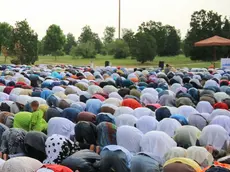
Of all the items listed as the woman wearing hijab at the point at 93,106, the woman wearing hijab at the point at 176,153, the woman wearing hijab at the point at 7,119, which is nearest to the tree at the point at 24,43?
the woman wearing hijab at the point at 93,106

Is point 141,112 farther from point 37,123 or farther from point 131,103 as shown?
Result: point 37,123

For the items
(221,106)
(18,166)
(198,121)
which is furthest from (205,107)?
(18,166)

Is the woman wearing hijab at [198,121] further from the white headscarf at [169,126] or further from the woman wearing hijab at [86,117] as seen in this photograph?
the woman wearing hijab at [86,117]

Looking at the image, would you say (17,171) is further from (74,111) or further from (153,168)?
(74,111)

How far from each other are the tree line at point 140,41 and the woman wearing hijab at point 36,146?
25.6m

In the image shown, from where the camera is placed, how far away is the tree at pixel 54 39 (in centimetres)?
4678

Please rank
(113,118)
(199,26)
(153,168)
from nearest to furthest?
(153,168) < (113,118) < (199,26)

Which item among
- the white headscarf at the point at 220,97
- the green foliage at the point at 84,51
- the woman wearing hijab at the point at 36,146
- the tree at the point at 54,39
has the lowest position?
the woman wearing hijab at the point at 36,146

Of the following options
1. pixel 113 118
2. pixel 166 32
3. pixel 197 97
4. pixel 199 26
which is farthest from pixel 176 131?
pixel 166 32

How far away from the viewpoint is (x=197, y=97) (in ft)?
39.8

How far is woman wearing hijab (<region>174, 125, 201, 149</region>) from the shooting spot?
6.86 meters

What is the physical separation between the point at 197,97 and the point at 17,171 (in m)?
8.19

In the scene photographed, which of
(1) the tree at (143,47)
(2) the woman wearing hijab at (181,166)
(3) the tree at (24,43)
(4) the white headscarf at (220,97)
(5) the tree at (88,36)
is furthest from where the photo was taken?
(5) the tree at (88,36)

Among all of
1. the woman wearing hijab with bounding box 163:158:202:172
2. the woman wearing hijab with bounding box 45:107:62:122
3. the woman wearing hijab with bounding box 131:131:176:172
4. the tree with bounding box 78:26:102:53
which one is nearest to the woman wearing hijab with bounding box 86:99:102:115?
the woman wearing hijab with bounding box 45:107:62:122
